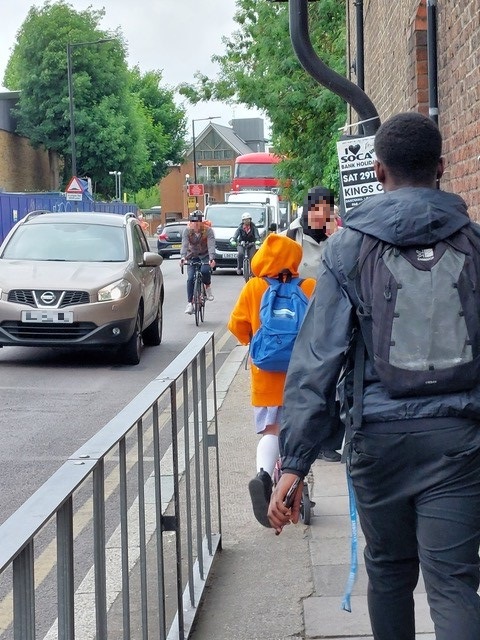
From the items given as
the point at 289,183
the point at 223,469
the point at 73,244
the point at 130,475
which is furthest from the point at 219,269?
the point at 130,475

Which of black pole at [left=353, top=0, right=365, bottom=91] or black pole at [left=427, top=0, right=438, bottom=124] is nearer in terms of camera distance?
black pole at [left=427, top=0, right=438, bottom=124]

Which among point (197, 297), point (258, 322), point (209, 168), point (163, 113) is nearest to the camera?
point (258, 322)

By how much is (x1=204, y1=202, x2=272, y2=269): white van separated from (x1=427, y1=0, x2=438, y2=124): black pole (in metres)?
26.4

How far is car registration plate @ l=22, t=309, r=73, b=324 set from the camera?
12.7 m

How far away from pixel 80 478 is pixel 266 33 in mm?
25659

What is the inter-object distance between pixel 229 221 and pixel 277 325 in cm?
3012

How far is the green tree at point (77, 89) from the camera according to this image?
65938 mm

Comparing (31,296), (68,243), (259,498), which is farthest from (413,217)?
(68,243)

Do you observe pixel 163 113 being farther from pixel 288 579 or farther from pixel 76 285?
pixel 288 579

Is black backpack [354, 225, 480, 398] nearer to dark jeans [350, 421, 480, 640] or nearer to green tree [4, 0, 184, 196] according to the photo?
dark jeans [350, 421, 480, 640]

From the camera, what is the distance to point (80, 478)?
258 centimetres

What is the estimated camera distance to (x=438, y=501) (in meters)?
3.02


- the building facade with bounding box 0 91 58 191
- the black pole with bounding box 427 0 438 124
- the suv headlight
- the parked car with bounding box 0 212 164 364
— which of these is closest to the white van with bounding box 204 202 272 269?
the parked car with bounding box 0 212 164 364

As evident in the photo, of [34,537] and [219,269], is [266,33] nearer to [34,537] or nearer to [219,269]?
[219,269]
